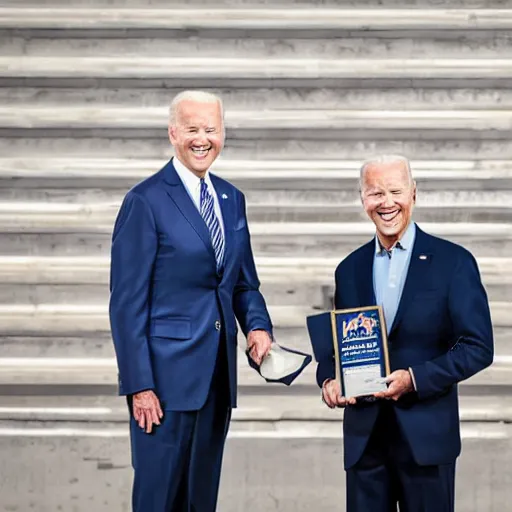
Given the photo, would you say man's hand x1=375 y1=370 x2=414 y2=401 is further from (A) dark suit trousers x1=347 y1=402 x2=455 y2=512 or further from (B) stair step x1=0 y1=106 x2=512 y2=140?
(B) stair step x1=0 y1=106 x2=512 y2=140

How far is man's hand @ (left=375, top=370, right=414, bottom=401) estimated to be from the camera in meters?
2.61

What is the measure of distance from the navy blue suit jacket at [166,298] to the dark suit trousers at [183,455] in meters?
0.05

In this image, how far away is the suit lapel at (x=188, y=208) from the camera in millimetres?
2787

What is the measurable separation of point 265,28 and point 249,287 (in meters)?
1.76

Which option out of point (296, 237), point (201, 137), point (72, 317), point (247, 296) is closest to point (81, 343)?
point (72, 317)

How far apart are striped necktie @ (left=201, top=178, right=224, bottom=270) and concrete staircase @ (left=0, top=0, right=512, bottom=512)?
56.4 inches

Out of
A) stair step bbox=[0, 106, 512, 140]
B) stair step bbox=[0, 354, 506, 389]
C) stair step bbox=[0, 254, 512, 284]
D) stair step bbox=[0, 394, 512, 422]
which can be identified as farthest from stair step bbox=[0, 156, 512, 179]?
stair step bbox=[0, 394, 512, 422]

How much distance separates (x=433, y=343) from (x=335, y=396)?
30cm

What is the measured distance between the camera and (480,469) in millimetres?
4230

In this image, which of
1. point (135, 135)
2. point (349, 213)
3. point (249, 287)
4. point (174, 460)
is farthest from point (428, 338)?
point (135, 135)

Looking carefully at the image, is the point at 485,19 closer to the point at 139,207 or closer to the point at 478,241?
the point at 478,241

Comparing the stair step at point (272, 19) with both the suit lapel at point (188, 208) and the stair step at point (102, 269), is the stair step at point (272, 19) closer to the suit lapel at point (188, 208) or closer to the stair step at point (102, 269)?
the stair step at point (102, 269)

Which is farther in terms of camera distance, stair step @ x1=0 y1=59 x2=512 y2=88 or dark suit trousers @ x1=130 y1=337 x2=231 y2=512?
stair step @ x1=0 y1=59 x2=512 y2=88

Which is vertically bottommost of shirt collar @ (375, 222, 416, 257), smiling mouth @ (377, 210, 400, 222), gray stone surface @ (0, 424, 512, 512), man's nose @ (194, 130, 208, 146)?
gray stone surface @ (0, 424, 512, 512)
